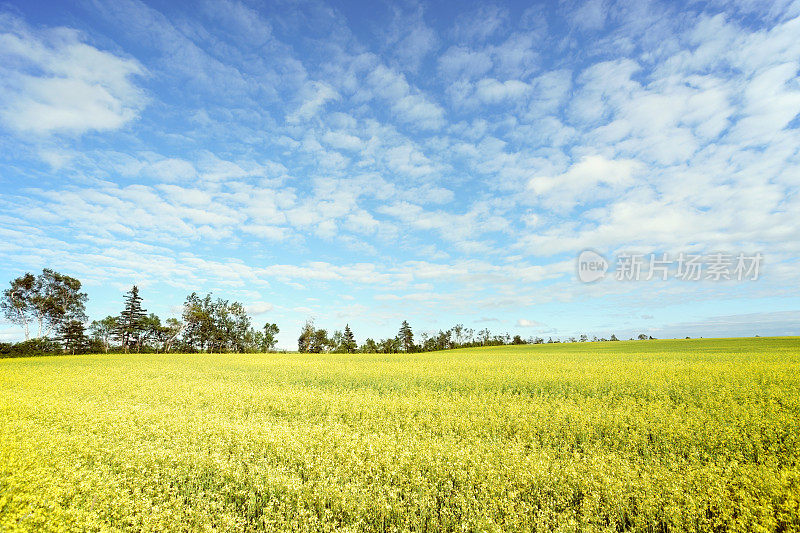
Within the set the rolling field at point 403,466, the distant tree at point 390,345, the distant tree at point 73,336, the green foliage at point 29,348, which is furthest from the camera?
the distant tree at point 390,345

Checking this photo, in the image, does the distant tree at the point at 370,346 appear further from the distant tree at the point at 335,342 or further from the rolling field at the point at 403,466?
the rolling field at the point at 403,466

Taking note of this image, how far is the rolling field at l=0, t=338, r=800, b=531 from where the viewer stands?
16.2 ft

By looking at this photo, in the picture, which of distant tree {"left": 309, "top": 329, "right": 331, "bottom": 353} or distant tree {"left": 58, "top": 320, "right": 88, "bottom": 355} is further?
distant tree {"left": 309, "top": 329, "right": 331, "bottom": 353}

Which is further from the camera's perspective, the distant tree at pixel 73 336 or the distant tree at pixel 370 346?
the distant tree at pixel 370 346

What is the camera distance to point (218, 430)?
8312mm

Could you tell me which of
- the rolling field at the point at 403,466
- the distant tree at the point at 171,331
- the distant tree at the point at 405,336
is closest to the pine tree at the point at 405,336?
the distant tree at the point at 405,336

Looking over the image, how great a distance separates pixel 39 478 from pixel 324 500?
186 inches

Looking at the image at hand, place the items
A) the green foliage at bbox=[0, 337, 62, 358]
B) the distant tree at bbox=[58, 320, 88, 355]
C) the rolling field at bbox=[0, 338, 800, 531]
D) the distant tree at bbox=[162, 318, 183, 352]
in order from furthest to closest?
1. the distant tree at bbox=[162, 318, 183, 352]
2. the distant tree at bbox=[58, 320, 88, 355]
3. the green foliage at bbox=[0, 337, 62, 358]
4. the rolling field at bbox=[0, 338, 800, 531]

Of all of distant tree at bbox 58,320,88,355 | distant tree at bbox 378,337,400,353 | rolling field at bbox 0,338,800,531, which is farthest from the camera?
distant tree at bbox 378,337,400,353

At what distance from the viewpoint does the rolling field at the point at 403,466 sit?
4926 mm

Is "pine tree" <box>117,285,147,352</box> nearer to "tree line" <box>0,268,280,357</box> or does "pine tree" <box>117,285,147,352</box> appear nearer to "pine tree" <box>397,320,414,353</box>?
"tree line" <box>0,268,280,357</box>

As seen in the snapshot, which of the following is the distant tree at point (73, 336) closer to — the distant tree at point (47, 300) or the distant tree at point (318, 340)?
the distant tree at point (47, 300)

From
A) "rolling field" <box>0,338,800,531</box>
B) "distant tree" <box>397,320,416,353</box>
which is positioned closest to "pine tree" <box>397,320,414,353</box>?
"distant tree" <box>397,320,416,353</box>

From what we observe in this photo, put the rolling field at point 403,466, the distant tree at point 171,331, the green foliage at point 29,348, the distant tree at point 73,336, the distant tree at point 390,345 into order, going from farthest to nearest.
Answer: the distant tree at point 390,345 < the distant tree at point 171,331 < the distant tree at point 73,336 < the green foliage at point 29,348 < the rolling field at point 403,466
